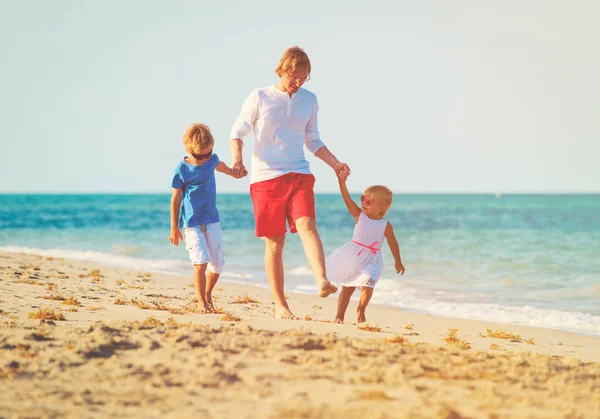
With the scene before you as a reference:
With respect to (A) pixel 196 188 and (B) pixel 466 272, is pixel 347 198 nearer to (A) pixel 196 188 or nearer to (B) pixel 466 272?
(A) pixel 196 188

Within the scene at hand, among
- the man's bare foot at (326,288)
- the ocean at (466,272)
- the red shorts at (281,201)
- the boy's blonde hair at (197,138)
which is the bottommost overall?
the ocean at (466,272)

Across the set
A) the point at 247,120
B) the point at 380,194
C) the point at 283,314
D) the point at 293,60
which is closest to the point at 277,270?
the point at 283,314

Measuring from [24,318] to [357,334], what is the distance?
7.83ft

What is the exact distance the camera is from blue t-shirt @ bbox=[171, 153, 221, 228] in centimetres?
571

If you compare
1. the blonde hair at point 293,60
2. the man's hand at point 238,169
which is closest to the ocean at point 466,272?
the man's hand at point 238,169

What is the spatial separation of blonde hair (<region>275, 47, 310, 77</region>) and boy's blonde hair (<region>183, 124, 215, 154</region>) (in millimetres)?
912

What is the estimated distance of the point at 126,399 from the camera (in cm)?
288

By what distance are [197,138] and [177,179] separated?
0.38 meters

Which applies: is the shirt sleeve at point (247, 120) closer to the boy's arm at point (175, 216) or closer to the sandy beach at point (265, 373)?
the boy's arm at point (175, 216)

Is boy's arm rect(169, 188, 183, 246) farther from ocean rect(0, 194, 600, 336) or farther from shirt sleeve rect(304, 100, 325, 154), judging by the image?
ocean rect(0, 194, 600, 336)

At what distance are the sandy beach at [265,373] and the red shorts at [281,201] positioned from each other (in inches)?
29.8

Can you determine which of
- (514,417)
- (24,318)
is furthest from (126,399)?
(24,318)

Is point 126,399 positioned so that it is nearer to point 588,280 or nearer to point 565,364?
point 565,364

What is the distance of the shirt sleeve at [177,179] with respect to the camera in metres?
5.71
